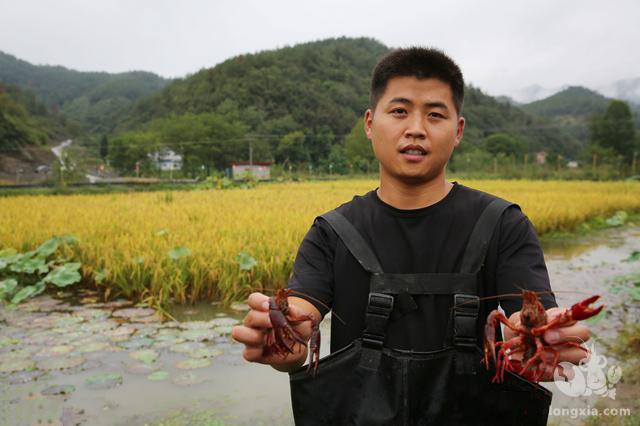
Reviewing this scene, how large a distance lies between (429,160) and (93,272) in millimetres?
4534

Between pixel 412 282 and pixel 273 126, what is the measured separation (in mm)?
69320

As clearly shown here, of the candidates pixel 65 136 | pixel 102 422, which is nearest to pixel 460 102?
pixel 102 422

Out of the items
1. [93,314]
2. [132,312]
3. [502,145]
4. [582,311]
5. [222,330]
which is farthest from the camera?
[502,145]

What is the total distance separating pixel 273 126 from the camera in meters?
69.2

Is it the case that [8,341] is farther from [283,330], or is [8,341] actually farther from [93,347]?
[283,330]

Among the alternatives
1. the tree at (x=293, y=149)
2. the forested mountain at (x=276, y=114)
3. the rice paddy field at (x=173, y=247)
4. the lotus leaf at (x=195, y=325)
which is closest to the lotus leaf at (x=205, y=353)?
the lotus leaf at (x=195, y=325)

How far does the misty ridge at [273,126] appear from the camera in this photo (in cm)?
5266

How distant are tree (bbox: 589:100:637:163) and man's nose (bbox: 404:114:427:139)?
61719 mm

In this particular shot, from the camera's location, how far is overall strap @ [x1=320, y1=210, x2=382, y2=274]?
135cm

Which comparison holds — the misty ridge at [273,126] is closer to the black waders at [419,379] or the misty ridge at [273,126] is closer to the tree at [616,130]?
the tree at [616,130]

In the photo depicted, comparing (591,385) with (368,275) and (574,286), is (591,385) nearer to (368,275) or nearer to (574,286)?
(368,275)

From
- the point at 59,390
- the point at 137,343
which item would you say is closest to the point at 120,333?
the point at 137,343

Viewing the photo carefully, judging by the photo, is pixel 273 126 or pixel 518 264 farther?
pixel 273 126

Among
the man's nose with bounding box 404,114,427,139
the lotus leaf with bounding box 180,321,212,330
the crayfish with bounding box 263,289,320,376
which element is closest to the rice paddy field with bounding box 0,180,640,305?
the lotus leaf with bounding box 180,321,212,330
